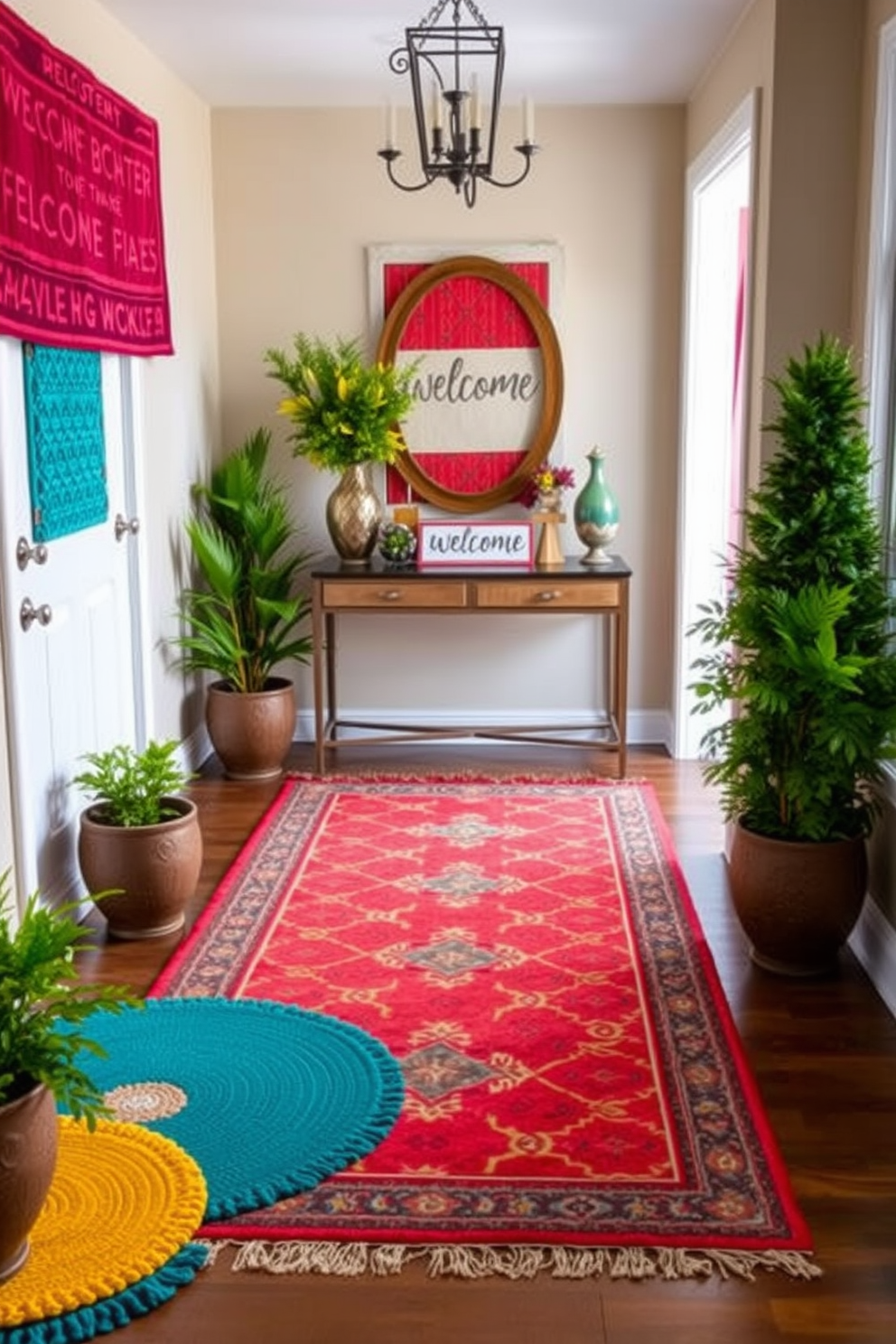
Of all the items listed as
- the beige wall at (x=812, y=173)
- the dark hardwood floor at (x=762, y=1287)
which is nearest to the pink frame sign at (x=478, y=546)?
the beige wall at (x=812, y=173)

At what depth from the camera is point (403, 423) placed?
5527mm

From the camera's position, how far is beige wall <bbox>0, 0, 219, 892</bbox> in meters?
4.39

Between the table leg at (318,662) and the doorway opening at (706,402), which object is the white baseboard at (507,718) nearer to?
the doorway opening at (706,402)

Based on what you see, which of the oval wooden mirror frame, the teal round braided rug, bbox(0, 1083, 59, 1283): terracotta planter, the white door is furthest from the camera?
the oval wooden mirror frame

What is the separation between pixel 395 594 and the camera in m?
5.07

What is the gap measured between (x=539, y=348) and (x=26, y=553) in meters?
2.70

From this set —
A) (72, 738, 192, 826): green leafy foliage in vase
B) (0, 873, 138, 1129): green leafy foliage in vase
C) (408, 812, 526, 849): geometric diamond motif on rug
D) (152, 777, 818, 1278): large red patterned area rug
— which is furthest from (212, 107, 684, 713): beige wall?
(0, 873, 138, 1129): green leafy foliage in vase

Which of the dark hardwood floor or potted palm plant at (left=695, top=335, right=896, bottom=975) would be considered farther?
potted palm plant at (left=695, top=335, right=896, bottom=975)

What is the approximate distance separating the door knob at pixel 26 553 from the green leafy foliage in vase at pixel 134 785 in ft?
1.80

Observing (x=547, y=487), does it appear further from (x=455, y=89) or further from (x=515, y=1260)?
(x=515, y=1260)

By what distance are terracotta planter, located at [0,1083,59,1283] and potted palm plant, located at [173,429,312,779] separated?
2.81 metres

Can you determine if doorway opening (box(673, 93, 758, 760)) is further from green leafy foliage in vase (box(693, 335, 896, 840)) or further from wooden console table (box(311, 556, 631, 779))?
green leafy foliage in vase (box(693, 335, 896, 840))

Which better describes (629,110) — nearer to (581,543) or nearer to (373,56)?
(373,56)

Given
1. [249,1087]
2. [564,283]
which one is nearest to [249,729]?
[564,283]
